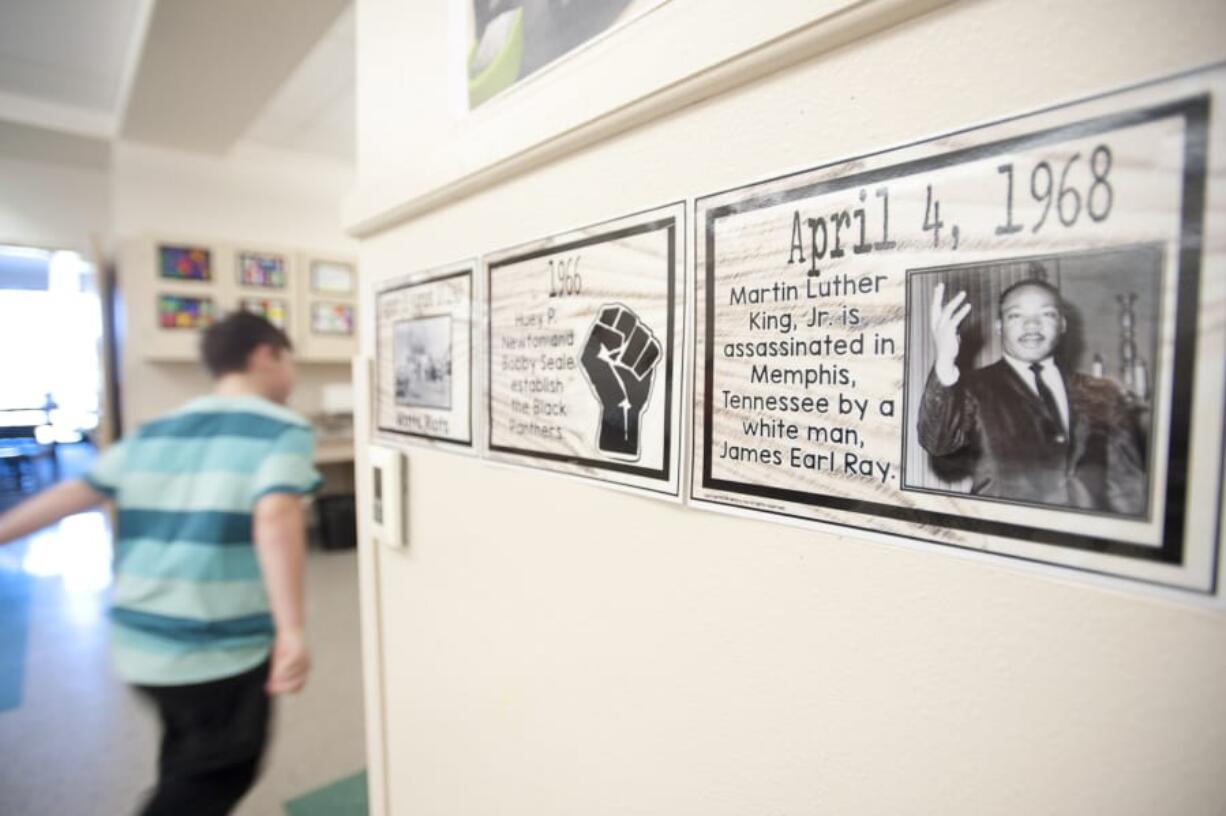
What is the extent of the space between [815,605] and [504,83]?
69cm

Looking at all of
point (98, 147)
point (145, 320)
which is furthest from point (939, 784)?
point (98, 147)

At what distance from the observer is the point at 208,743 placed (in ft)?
3.56

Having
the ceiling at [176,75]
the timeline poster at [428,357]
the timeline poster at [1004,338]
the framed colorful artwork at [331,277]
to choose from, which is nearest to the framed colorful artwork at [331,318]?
the framed colorful artwork at [331,277]

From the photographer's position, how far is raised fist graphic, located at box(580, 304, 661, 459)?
527mm

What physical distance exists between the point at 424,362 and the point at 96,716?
2.42 m

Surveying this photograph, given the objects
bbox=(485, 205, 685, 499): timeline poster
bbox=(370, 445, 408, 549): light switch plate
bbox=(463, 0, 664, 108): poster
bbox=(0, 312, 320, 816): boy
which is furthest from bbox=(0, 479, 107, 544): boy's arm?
bbox=(463, 0, 664, 108): poster

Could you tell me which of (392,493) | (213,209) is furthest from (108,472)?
(213,209)

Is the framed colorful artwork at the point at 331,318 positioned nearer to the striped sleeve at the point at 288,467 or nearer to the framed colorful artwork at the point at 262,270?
the framed colorful artwork at the point at 262,270

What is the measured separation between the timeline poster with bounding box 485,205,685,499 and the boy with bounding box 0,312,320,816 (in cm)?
72

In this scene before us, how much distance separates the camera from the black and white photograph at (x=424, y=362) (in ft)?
2.55

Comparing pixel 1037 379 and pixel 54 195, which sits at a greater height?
pixel 54 195

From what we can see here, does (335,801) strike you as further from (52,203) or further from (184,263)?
(52,203)

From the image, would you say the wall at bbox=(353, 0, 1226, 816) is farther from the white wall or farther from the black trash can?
the white wall

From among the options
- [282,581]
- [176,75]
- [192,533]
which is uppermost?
[176,75]
